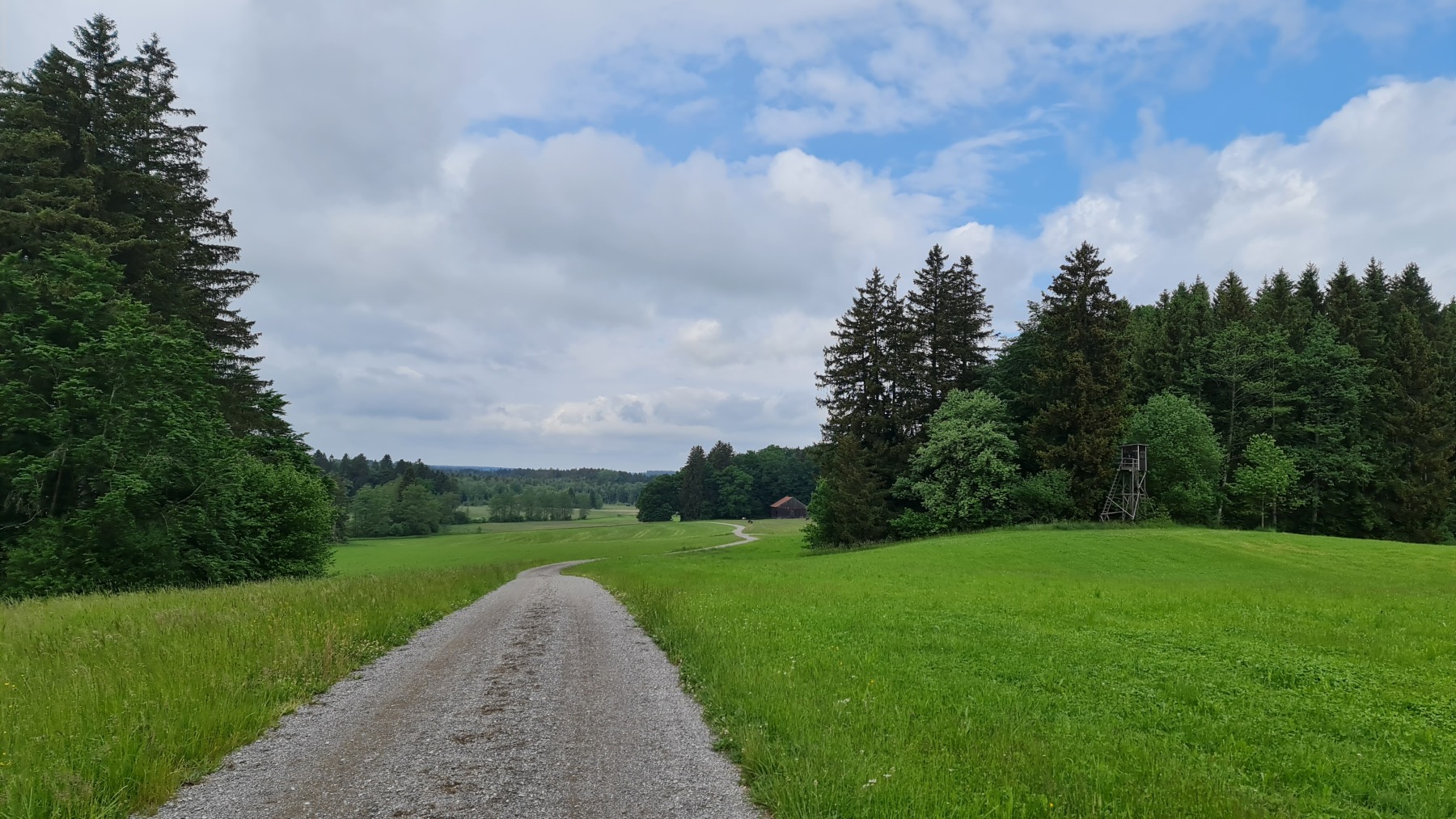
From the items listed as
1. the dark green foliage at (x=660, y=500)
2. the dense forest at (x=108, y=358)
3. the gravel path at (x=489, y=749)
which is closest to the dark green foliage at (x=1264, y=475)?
the gravel path at (x=489, y=749)

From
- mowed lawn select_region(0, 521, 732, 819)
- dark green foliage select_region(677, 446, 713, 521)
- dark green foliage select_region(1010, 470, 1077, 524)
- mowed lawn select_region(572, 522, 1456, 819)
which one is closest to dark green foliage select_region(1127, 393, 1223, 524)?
dark green foliage select_region(1010, 470, 1077, 524)

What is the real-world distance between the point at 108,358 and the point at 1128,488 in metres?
55.5

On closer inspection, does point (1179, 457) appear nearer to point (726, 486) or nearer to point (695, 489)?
point (726, 486)

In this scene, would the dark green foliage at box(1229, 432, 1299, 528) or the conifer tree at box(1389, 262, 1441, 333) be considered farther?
the conifer tree at box(1389, 262, 1441, 333)

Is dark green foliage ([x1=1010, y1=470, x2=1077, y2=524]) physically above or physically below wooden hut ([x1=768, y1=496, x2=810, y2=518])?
above

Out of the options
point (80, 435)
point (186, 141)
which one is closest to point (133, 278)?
point (186, 141)

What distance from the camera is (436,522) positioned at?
428 feet

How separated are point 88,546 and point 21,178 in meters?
14.0

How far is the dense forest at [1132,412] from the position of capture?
4456 cm

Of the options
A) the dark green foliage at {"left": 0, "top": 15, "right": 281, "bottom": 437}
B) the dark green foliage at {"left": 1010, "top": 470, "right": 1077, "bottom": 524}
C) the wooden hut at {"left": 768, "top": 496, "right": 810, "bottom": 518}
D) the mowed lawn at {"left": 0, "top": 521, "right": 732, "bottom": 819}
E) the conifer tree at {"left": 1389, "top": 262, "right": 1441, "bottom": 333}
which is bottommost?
the wooden hut at {"left": 768, "top": 496, "right": 810, "bottom": 518}

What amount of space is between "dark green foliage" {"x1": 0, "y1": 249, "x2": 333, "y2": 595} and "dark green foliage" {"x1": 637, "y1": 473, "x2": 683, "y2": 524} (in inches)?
5026

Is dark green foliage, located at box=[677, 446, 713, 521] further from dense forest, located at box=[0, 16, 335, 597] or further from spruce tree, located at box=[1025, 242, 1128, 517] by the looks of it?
dense forest, located at box=[0, 16, 335, 597]

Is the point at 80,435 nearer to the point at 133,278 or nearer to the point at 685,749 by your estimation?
the point at 133,278

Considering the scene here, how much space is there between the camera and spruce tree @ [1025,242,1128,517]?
43.9m
